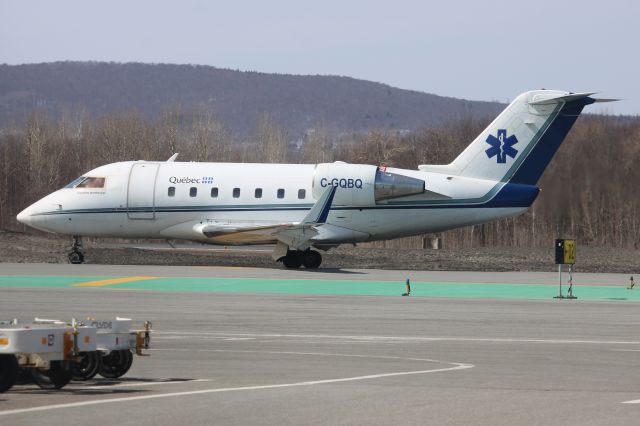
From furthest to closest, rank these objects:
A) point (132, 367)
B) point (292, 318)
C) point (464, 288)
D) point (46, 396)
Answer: point (464, 288), point (292, 318), point (132, 367), point (46, 396)

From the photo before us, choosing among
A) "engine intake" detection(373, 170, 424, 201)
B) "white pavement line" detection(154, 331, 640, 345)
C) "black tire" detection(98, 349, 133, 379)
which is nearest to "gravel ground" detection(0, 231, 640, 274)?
"engine intake" detection(373, 170, 424, 201)

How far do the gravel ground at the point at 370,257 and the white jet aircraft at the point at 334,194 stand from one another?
2.41 meters

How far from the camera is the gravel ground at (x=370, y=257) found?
42.4 metres

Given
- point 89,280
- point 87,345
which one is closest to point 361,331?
point 87,345

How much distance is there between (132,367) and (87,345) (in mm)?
2318

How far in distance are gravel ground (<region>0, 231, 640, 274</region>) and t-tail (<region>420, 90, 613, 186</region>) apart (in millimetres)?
3946

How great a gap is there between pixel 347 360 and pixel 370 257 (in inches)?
1127

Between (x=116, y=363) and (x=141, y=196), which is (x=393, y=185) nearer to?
(x=141, y=196)

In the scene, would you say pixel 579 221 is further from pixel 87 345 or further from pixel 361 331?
pixel 87 345

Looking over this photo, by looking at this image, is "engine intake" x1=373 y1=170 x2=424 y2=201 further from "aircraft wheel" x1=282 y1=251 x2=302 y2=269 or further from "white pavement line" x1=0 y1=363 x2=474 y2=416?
"white pavement line" x1=0 y1=363 x2=474 y2=416

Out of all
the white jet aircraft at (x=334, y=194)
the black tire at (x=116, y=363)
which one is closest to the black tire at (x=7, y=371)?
the black tire at (x=116, y=363)

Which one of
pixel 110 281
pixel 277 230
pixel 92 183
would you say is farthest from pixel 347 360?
pixel 92 183

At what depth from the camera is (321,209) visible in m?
37.5

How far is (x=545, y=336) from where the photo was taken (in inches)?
827
